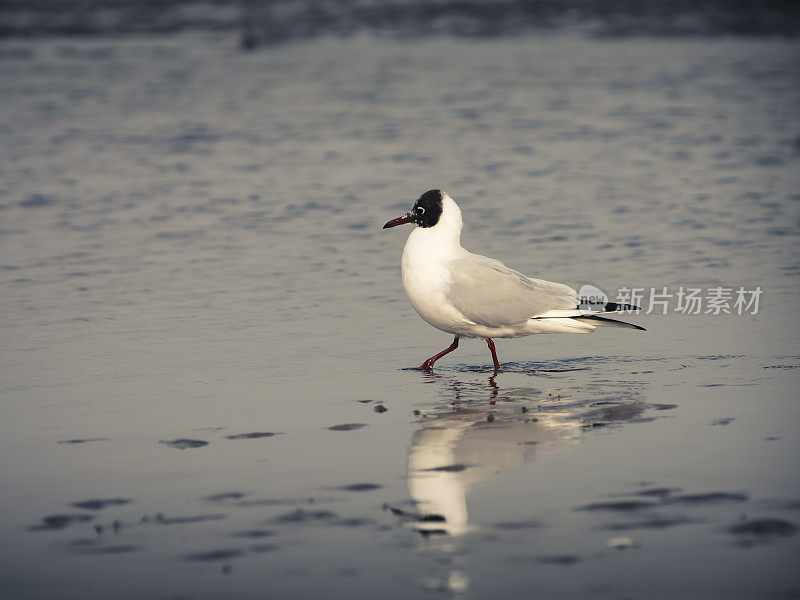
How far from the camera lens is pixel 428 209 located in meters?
8.64

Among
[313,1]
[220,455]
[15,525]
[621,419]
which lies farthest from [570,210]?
[313,1]

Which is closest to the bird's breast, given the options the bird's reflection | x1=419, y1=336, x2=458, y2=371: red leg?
x1=419, y1=336, x2=458, y2=371: red leg

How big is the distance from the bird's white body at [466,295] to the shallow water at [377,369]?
282 millimetres

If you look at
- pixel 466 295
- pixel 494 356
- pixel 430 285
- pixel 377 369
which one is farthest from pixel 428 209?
pixel 377 369

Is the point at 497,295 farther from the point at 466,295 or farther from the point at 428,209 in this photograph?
Answer: the point at 428,209

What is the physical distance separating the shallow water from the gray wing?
0.40 m

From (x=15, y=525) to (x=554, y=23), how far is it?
1297 inches

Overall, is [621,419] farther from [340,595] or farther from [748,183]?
[748,183]

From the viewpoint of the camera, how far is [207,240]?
39.5 feet

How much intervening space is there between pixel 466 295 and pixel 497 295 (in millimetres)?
222

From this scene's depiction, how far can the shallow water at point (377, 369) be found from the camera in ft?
15.5

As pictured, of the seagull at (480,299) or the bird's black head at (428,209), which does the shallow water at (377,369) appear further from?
the bird's black head at (428,209)

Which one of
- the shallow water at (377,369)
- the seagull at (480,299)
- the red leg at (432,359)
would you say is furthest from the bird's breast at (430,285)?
the shallow water at (377,369)

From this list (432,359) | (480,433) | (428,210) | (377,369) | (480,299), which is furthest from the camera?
(428,210)
